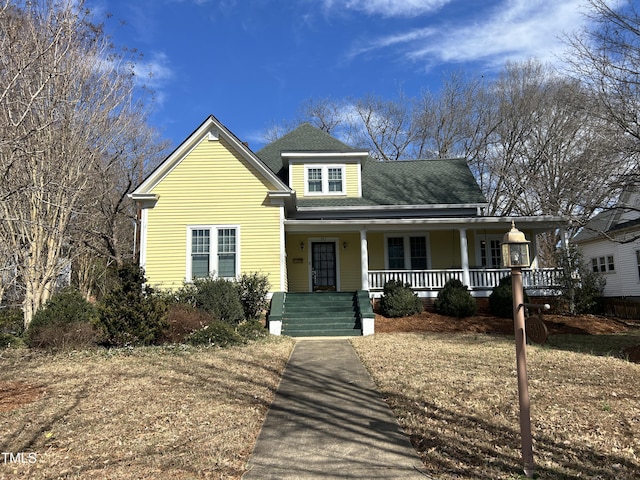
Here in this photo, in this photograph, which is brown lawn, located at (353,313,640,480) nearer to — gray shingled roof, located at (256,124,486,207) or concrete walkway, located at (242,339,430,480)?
concrete walkway, located at (242,339,430,480)

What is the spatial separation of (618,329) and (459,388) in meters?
9.41

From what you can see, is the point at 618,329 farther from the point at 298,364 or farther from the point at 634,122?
the point at 298,364

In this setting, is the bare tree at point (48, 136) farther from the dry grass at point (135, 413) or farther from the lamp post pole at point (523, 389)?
the lamp post pole at point (523, 389)

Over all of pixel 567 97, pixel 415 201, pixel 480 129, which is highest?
pixel 480 129

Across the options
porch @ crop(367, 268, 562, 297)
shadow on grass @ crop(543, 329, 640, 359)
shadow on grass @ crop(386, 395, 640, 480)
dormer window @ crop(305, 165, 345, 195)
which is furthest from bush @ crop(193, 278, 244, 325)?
shadow on grass @ crop(386, 395, 640, 480)

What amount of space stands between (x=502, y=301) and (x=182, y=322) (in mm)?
9754

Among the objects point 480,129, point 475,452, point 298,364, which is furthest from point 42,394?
point 480,129

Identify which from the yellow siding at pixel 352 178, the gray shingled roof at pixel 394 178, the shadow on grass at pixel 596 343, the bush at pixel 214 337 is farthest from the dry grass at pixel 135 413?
the gray shingled roof at pixel 394 178

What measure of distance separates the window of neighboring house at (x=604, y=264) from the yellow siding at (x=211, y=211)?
19.2 m

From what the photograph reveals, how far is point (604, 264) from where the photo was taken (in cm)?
2402

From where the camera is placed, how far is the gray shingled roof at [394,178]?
708 inches

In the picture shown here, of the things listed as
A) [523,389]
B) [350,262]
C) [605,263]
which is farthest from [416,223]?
[605,263]

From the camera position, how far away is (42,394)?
6246 mm

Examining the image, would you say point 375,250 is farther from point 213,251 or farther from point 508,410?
point 508,410
